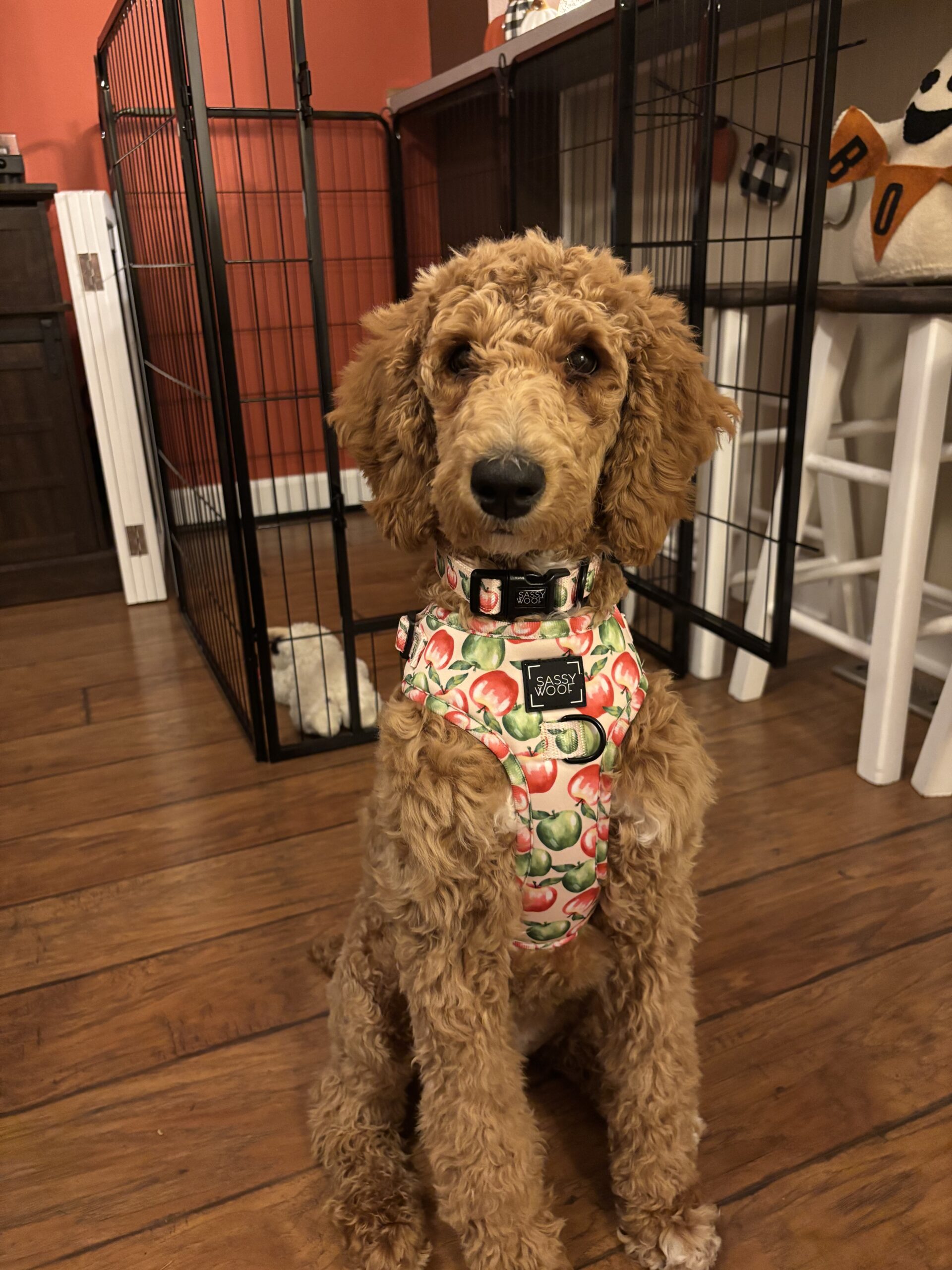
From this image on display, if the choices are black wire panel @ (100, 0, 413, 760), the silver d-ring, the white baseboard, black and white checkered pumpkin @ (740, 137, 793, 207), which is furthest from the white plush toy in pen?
black and white checkered pumpkin @ (740, 137, 793, 207)

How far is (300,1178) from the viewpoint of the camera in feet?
3.84

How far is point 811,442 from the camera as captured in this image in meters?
2.10

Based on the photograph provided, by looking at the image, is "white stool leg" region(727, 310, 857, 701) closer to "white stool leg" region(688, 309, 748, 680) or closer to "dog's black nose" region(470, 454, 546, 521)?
"white stool leg" region(688, 309, 748, 680)

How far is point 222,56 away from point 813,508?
2.57 meters

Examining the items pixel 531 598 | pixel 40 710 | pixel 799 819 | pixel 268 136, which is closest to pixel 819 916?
pixel 799 819

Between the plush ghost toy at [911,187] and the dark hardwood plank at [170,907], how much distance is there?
1.47 m

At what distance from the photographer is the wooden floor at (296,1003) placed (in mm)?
1117

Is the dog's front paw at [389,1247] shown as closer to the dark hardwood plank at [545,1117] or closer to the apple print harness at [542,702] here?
the dark hardwood plank at [545,1117]

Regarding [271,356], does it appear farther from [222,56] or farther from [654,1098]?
[654,1098]

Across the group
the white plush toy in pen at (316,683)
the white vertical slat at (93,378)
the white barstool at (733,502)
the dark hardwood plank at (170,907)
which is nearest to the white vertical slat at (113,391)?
the white vertical slat at (93,378)

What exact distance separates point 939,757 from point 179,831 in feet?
4.86

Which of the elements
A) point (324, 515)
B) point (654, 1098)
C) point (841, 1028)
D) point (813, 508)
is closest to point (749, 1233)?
Answer: point (654, 1098)

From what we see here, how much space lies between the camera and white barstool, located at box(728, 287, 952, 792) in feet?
5.54

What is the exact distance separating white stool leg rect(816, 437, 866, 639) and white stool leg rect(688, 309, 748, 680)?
0.22 meters
